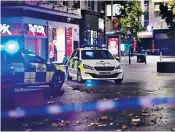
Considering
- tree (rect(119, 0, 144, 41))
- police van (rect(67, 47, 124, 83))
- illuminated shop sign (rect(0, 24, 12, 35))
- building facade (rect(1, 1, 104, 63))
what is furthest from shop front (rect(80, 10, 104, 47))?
police van (rect(67, 47, 124, 83))

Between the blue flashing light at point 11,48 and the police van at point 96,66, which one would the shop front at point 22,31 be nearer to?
the police van at point 96,66

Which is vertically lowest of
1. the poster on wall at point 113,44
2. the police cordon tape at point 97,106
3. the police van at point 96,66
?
the police cordon tape at point 97,106

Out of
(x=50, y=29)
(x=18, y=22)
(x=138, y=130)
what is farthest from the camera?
(x=50, y=29)

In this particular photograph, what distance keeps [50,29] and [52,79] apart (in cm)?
2016

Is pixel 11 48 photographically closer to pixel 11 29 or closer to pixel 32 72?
pixel 32 72

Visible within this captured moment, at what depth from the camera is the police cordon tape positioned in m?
9.26

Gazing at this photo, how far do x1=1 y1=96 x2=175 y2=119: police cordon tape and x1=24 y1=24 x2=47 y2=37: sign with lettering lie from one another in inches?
721

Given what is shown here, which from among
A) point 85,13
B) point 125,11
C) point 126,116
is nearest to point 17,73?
point 126,116

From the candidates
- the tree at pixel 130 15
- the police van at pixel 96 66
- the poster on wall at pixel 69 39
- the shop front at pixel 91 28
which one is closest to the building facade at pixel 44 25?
the poster on wall at pixel 69 39

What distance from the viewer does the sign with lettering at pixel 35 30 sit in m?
29.1

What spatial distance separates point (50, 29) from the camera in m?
33.4

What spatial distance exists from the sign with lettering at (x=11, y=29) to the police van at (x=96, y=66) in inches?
453

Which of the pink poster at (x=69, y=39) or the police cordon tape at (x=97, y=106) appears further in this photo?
the pink poster at (x=69, y=39)

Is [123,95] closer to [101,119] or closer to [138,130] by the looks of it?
[101,119]
